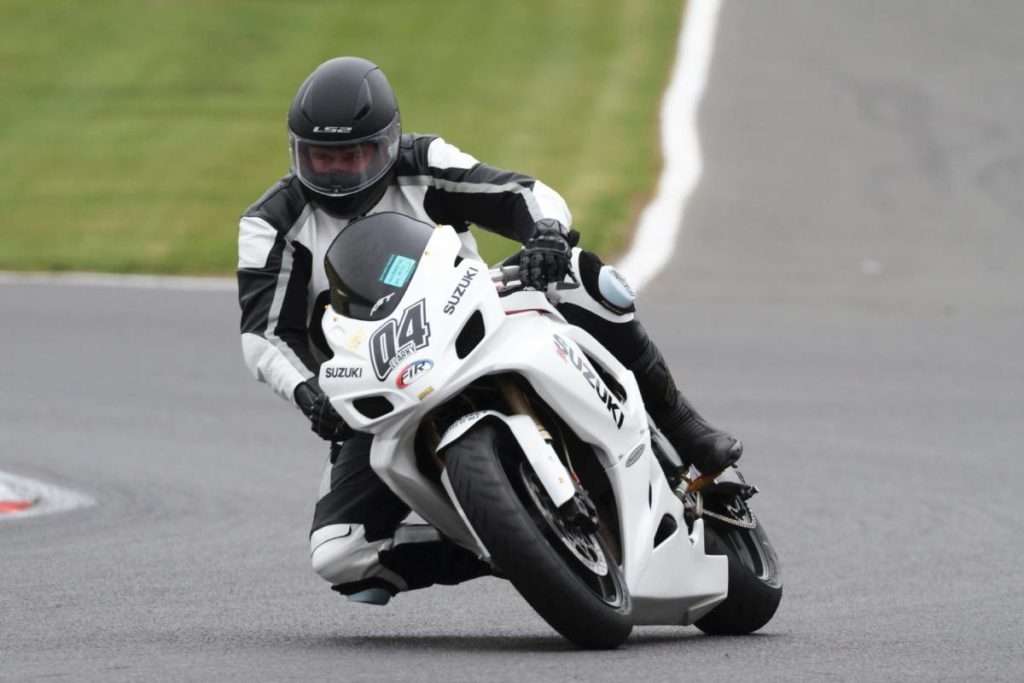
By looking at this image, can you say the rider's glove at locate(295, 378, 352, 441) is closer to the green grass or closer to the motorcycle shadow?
the motorcycle shadow

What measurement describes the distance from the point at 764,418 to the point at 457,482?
6975mm

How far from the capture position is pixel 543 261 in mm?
6051

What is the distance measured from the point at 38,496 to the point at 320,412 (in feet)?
14.9

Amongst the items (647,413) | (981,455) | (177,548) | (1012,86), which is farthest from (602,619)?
(1012,86)

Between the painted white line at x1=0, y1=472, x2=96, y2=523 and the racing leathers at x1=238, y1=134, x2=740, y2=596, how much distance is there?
3475mm

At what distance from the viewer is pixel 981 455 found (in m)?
11.2

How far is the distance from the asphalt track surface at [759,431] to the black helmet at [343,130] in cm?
137

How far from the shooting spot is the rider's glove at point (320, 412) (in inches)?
234

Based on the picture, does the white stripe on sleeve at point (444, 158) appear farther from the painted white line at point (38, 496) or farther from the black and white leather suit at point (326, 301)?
the painted white line at point (38, 496)

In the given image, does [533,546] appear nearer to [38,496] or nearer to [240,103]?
[38,496]

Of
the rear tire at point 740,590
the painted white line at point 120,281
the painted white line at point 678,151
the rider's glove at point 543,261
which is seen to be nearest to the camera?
the rider's glove at point 543,261

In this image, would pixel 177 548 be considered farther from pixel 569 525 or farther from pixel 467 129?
pixel 467 129

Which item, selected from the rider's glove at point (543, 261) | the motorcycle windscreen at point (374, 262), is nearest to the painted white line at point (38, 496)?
the motorcycle windscreen at point (374, 262)

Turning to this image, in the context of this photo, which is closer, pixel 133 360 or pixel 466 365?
pixel 466 365
